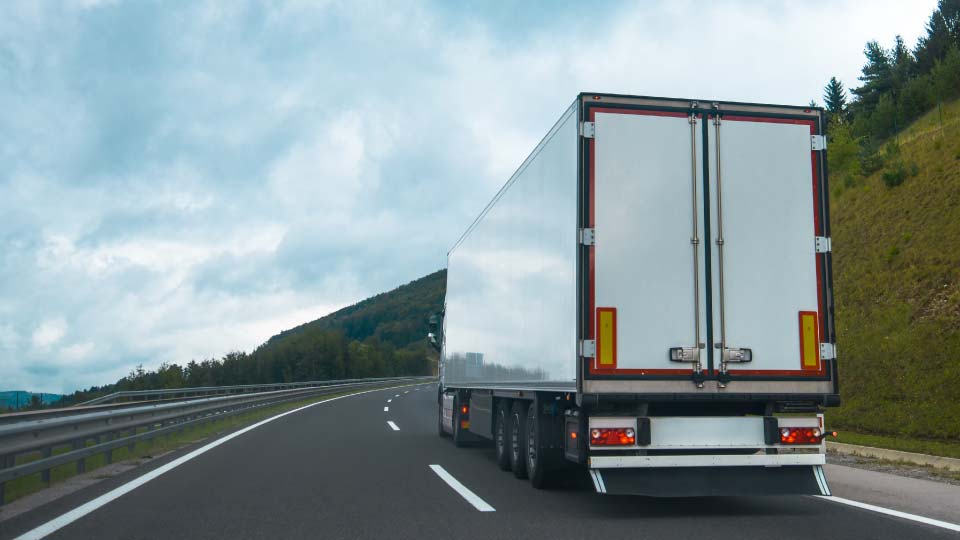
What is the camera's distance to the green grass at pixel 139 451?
8.14 m

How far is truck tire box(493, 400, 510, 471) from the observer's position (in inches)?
389

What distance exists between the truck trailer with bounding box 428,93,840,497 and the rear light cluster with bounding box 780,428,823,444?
1 cm

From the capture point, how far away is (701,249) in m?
7.07

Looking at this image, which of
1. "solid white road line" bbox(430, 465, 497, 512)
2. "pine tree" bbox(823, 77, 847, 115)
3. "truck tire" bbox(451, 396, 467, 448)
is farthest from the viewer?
"pine tree" bbox(823, 77, 847, 115)

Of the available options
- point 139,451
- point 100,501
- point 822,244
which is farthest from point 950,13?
point 100,501

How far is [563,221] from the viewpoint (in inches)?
293

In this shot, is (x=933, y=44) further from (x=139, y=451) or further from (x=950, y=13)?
(x=139, y=451)

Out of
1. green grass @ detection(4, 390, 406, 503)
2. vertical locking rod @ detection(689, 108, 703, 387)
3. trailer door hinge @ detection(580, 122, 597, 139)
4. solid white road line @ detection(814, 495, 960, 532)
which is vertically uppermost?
trailer door hinge @ detection(580, 122, 597, 139)

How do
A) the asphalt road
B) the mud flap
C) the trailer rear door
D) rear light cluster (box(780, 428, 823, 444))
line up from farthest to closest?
1. rear light cluster (box(780, 428, 823, 444))
2. the trailer rear door
3. the mud flap
4. the asphalt road

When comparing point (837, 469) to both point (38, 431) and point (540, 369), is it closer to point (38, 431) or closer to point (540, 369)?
point (540, 369)

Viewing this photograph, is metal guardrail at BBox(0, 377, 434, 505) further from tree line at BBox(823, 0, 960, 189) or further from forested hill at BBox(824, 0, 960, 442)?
tree line at BBox(823, 0, 960, 189)

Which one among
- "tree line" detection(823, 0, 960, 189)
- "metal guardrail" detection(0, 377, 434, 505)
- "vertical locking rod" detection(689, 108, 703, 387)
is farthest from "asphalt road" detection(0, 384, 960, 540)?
"tree line" detection(823, 0, 960, 189)

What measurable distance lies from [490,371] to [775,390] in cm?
460

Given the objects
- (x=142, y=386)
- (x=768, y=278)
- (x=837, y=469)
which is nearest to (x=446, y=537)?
(x=768, y=278)
